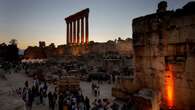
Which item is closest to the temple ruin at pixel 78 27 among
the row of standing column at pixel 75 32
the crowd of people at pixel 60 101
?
the row of standing column at pixel 75 32

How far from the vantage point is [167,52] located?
9453 mm

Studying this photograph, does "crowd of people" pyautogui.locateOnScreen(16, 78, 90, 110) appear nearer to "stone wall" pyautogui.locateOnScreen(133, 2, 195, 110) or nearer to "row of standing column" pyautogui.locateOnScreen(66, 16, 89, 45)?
"stone wall" pyautogui.locateOnScreen(133, 2, 195, 110)

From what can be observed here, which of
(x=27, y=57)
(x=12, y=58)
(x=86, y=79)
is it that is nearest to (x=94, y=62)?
(x=86, y=79)

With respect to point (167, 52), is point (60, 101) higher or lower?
lower

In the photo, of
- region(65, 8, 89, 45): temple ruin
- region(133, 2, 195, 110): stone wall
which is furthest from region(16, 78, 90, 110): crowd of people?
Result: region(65, 8, 89, 45): temple ruin

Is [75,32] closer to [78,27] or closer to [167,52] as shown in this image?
[78,27]

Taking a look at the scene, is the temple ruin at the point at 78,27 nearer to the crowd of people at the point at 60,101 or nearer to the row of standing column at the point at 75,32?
the row of standing column at the point at 75,32

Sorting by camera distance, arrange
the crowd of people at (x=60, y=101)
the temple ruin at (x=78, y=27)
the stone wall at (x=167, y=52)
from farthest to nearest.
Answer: the temple ruin at (x=78, y=27) < the crowd of people at (x=60, y=101) < the stone wall at (x=167, y=52)

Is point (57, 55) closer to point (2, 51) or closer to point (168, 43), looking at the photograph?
point (2, 51)

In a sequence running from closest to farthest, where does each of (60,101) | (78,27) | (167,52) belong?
(167,52)
(60,101)
(78,27)

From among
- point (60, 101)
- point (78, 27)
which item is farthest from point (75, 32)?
point (60, 101)

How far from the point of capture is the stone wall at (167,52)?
8555 millimetres

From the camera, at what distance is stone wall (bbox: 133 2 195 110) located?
8555 mm

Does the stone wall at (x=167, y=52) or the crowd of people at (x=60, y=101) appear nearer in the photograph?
the stone wall at (x=167, y=52)
